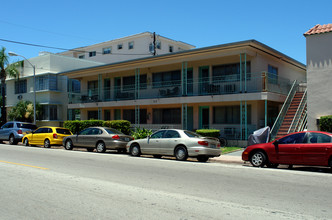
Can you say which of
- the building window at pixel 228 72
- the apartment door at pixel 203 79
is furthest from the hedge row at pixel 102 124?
the building window at pixel 228 72

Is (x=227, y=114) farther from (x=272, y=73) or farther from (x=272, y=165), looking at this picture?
(x=272, y=165)

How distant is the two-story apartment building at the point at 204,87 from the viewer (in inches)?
795

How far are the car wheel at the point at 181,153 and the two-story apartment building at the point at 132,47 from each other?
26751 millimetres

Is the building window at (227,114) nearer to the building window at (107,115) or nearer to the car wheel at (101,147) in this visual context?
the car wheel at (101,147)

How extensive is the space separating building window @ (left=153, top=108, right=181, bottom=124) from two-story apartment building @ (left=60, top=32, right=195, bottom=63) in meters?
15.4

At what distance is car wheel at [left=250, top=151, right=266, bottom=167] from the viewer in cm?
1227

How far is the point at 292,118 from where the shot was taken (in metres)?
18.8

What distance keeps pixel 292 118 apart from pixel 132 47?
94.6 feet

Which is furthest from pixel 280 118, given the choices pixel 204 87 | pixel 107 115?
pixel 107 115

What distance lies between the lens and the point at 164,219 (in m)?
5.41

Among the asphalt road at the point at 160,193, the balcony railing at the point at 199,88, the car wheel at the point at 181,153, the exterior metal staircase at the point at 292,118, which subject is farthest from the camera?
the balcony railing at the point at 199,88

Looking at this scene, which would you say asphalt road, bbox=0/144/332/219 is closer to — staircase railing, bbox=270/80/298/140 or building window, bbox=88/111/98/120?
staircase railing, bbox=270/80/298/140

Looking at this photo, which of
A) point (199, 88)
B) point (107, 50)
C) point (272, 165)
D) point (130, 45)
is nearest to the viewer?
point (272, 165)

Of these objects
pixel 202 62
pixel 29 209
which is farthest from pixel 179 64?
pixel 29 209
